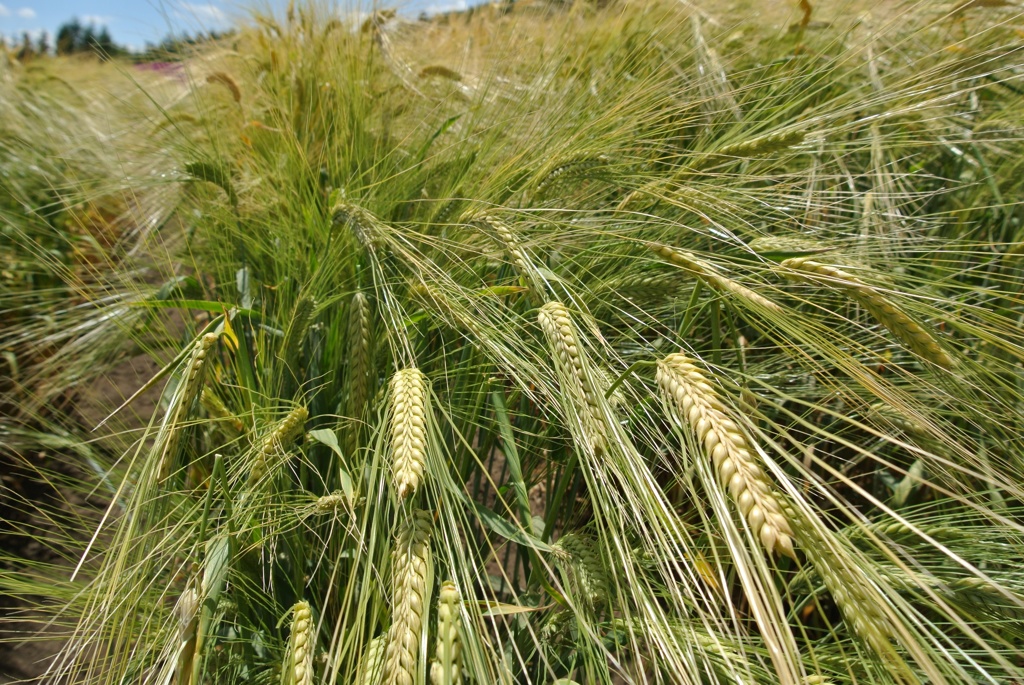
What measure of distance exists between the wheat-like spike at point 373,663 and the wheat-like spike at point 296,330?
60 centimetres

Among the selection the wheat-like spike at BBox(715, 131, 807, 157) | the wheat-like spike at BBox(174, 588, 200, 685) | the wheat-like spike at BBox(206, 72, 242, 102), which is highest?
the wheat-like spike at BBox(206, 72, 242, 102)

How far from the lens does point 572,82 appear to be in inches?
55.8

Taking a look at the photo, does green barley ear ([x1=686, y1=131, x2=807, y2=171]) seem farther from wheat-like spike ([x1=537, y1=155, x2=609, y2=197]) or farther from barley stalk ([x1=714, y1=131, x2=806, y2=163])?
wheat-like spike ([x1=537, y1=155, x2=609, y2=197])

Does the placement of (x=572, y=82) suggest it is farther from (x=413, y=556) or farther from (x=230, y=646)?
(x=230, y=646)

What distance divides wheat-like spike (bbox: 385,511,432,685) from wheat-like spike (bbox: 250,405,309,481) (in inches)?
13.8

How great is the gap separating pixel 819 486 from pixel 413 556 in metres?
0.47

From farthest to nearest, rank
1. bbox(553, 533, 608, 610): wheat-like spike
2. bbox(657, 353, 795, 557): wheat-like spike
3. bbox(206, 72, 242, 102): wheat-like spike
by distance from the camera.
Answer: bbox(206, 72, 242, 102): wheat-like spike → bbox(553, 533, 608, 610): wheat-like spike → bbox(657, 353, 795, 557): wheat-like spike

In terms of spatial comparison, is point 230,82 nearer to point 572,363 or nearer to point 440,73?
point 440,73

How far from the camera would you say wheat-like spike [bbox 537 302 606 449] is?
82 centimetres

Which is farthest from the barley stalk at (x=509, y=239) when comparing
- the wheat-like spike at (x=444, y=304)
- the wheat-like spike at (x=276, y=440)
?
the wheat-like spike at (x=276, y=440)

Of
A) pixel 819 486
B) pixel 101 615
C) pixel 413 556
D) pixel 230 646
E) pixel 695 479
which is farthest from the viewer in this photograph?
pixel 695 479

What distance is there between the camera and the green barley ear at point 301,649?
Result: 83 centimetres

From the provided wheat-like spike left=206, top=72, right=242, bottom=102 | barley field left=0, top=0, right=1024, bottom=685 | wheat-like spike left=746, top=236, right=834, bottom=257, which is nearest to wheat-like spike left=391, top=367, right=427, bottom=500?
barley field left=0, top=0, right=1024, bottom=685

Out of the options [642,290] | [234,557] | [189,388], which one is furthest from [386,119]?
[234,557]
